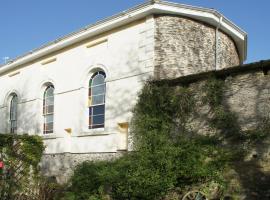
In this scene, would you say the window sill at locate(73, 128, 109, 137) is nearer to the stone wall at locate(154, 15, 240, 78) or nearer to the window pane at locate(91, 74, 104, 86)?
the window pane at locate(91, 74, 104, 86)

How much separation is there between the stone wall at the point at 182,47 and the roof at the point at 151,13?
332 millimetres

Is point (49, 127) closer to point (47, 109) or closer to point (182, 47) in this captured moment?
point (47, 109)

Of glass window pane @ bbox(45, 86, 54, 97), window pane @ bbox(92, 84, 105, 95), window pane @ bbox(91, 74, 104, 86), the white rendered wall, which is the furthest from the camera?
glass window pane @ bbox(45, 86, 54, 97)

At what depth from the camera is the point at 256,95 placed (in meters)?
10.8

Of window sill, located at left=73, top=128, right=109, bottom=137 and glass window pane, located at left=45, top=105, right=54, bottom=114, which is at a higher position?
glass window pane, located at left=45, top=105, right=54, bottom=114

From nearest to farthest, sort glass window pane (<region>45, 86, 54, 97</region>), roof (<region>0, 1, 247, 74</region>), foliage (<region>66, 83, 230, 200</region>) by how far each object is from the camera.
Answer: foliage (<region>66, 83, 230, 200</region>) < roof (<region>0, 1, 247, 74</region>) < glass window pane (<region>45, 86, 54, 97</region>)

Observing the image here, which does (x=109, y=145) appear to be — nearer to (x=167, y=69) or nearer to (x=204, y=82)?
(x=167, y=69)

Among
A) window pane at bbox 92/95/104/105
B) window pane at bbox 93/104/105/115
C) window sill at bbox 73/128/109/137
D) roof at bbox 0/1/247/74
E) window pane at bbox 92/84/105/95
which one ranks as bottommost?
window sill at bbox 73/128/109/137

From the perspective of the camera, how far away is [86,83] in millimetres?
16578

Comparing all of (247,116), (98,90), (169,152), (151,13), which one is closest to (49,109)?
(98,90)

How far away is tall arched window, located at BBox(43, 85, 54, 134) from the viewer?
60.8ft

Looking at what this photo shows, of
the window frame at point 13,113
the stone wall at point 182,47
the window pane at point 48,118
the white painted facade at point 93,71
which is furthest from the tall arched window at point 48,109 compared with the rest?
the stone wall at point 182,47

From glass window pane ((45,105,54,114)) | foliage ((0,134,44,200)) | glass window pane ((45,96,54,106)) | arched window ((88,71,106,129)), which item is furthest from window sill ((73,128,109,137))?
glass window pane ((45,96,54,106))

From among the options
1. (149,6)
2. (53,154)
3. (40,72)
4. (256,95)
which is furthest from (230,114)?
(40,72)
